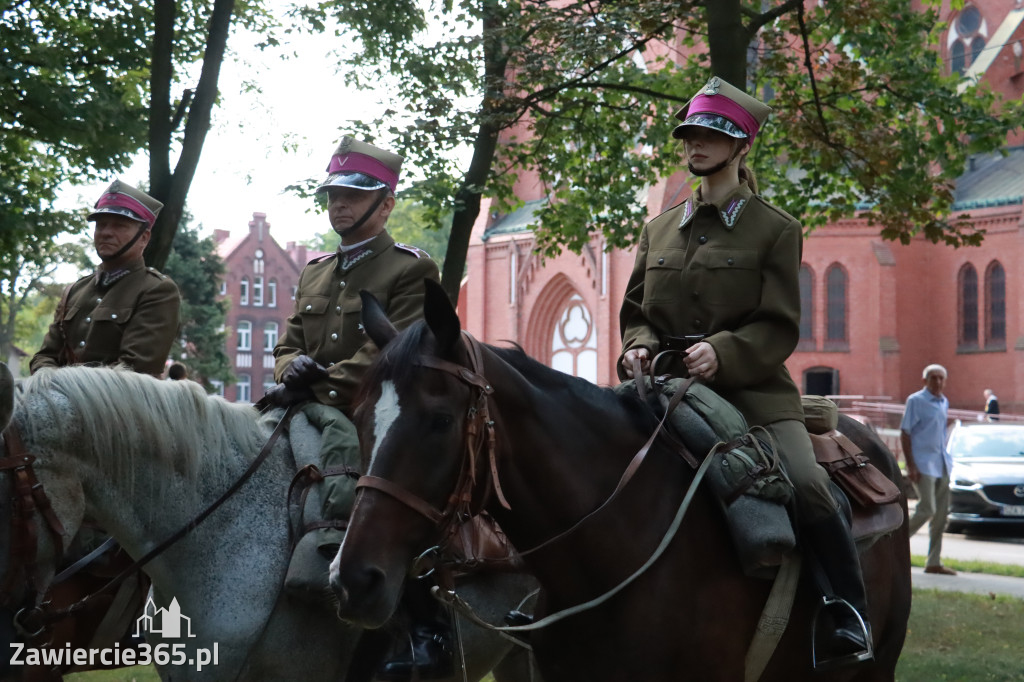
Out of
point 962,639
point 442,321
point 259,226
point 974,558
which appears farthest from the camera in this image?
point 259,226

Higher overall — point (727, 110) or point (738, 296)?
point (727, 110)

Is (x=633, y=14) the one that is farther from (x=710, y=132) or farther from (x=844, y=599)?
(x=844, y=599)

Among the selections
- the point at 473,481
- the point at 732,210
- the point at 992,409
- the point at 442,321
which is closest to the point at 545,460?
the point at 473,481

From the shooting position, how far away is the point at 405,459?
3.19m

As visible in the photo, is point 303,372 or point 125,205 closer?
point 303,372

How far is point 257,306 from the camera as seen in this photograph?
7500 cm

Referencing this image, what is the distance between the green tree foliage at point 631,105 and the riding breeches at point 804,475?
761 cm

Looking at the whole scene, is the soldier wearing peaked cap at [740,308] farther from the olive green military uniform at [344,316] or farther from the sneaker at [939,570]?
the sneaker at [939,570]

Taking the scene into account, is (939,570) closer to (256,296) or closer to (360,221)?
(360,221)

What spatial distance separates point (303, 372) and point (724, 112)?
215 cm

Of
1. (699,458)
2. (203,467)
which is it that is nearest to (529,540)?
(699,458)

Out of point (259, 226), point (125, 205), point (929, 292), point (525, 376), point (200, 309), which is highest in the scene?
point (259, 226)

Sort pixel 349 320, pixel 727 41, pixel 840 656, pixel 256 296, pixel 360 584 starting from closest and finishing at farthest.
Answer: pixel 360 584 < pixel 840 656 < pixel 349 320 < pixel 727 41 < pixel 256 296

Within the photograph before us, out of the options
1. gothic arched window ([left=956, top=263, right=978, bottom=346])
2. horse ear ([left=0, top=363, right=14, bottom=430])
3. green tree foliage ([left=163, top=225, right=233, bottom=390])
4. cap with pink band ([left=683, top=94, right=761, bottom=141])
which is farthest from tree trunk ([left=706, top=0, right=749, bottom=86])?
gothic arched window ([left=956, top=263, right=978, bottom=346])
